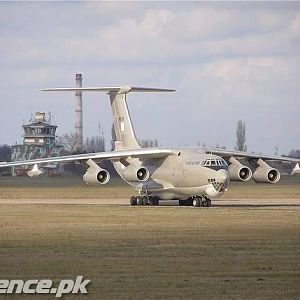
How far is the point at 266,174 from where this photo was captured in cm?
4162

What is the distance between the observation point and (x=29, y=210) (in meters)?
35.5

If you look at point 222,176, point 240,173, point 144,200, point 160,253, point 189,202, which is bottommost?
point 160,253

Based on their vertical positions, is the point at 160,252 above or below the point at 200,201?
below

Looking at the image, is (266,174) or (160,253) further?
(266,174)

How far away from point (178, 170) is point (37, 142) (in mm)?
82203

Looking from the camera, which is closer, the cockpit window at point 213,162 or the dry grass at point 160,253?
the dry grass at point 160,253

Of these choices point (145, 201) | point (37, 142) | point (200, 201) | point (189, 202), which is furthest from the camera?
point (37, 142)

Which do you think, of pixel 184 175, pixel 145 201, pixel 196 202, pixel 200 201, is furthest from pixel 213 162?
pixel 145 201

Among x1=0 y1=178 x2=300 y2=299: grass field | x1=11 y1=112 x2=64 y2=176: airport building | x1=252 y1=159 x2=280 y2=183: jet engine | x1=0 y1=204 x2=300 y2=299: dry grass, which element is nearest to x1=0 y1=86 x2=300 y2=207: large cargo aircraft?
x1=252 y1=159 x2=280 y2=183: jet engine

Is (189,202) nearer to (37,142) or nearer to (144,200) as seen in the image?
(144,200)

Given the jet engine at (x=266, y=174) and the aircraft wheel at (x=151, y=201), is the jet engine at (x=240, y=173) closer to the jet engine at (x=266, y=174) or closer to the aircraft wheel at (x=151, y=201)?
the jet engine at (x=266, y=174)

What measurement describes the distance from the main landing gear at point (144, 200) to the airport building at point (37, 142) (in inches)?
3008

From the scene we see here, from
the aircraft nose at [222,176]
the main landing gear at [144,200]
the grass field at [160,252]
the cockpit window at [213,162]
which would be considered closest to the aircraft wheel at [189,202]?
the main landing gear at [144,200]

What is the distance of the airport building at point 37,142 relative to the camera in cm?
11938
